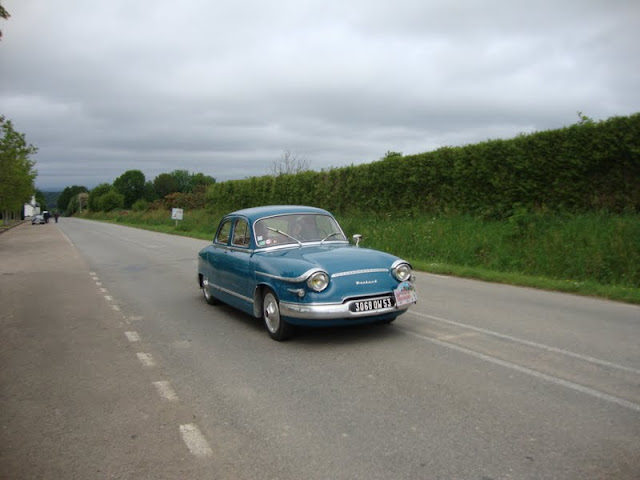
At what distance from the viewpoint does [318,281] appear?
593cm

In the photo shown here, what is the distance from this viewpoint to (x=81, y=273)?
14430mm

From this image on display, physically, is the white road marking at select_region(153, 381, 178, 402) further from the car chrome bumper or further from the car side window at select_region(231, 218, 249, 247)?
the car side window at select_region(231, 218, 249, 247)

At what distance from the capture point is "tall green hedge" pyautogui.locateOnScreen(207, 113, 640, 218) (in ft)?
42.3

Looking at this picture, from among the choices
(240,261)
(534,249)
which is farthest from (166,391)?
(534,249)

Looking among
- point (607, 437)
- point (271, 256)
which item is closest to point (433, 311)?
point (271, 256)

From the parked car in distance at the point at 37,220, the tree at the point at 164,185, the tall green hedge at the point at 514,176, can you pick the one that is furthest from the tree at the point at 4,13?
the tree at the point at 164,185

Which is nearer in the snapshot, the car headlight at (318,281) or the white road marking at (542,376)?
the white road marking at (542,376)

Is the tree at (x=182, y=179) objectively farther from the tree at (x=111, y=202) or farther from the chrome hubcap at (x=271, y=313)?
the chrome hubcap at (x=271, y=313)

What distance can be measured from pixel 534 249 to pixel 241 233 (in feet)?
26.4

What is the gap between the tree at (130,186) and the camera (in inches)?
6132

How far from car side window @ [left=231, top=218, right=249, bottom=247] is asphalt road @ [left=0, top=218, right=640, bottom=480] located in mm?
1159

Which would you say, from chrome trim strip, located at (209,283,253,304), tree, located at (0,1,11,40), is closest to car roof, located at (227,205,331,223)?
chrome trim strip, located at (209,283,253,304)

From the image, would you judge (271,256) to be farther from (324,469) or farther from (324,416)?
(324,469)

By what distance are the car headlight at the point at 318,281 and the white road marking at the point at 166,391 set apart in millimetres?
1838
